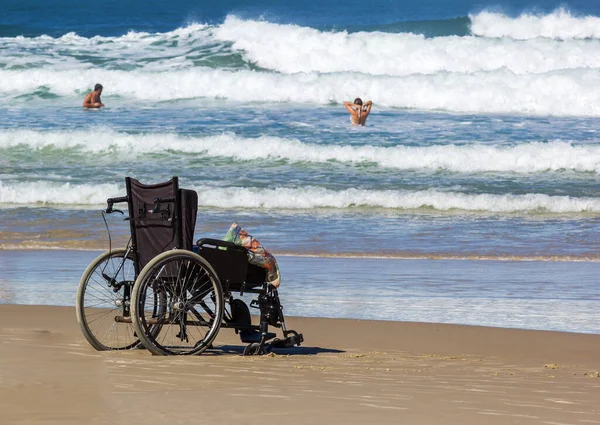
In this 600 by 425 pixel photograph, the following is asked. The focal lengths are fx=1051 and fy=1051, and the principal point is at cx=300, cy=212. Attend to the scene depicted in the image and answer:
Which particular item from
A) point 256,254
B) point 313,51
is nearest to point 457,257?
point 256,254

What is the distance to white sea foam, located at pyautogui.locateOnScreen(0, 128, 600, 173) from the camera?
A: 19.1 meters

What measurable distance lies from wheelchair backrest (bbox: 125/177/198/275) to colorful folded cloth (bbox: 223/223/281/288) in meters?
0.29

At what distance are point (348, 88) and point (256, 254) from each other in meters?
22.7

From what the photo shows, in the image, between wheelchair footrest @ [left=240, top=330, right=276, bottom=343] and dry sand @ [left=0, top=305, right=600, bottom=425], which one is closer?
dry sand @ [left=0, top=305, right=600, bottom=425]

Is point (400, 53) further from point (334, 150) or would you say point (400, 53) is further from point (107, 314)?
point (107, 314)

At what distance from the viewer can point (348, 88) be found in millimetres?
28203

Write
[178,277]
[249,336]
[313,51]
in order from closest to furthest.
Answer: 1. [178,277]
2. [249,336]
3. [313,51]

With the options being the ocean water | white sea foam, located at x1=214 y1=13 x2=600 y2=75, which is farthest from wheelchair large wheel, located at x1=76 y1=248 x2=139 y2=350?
white sea foam, located at x1=214 y1=13 x2=600 y2=75

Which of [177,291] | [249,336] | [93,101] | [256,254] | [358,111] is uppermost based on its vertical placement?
[93,101]

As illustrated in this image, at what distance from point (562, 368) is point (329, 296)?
110 inches

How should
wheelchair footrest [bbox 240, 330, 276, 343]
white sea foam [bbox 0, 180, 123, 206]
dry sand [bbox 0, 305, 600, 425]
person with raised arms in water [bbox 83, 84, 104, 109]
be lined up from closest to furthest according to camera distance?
1. dry sand [bbox 0, 305, 600, 425]
2. wheelchair footrest [bbox 240, 330, 276, 343]
3. white sea foam [bbox 0, 180, 123, 206]
4. person with raised arms in water [bbox 83, 84, 104, 109]

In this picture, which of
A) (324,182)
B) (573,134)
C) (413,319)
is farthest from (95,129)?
(413,319)

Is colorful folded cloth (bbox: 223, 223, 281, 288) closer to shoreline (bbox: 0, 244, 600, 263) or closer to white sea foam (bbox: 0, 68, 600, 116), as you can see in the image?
shoreline (bbox: 0, 244, 600, 263)

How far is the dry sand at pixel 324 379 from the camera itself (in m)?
4.14
